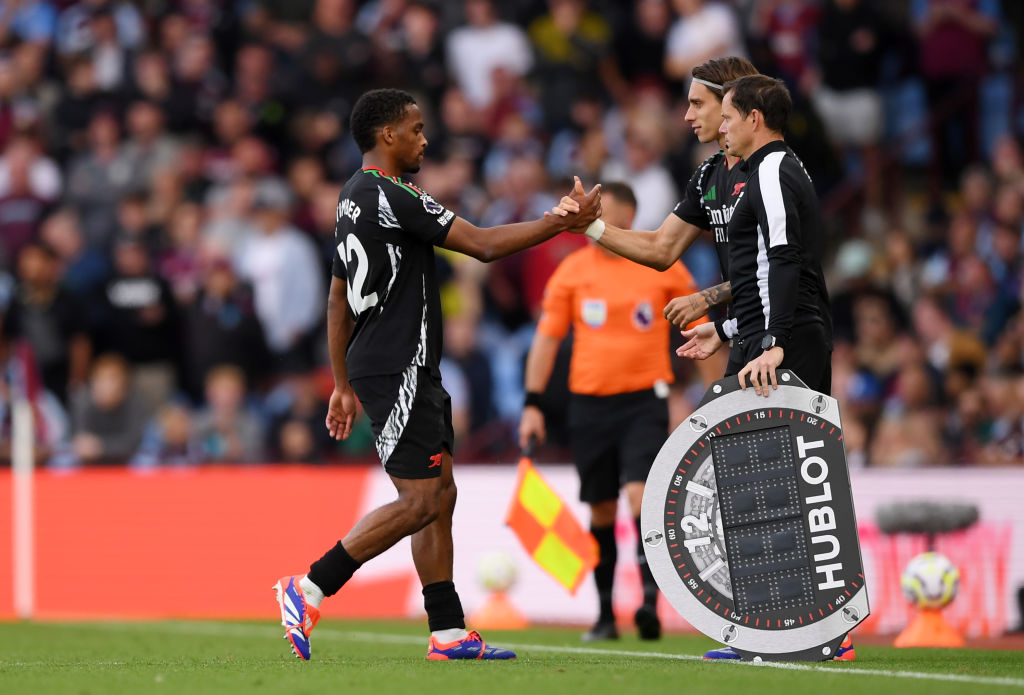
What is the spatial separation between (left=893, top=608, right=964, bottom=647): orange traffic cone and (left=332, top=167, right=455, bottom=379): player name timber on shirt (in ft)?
11.8

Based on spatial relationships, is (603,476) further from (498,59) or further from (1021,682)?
(498,59)

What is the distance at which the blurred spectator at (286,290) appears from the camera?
14477mm

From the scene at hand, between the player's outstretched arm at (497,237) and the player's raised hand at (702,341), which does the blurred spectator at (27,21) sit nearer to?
the player's outstretched arm at (497,237)

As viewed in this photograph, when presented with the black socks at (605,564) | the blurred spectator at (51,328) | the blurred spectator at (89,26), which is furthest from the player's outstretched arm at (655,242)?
the blurred spectator at (89,26)

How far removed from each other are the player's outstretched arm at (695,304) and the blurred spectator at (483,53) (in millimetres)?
9097

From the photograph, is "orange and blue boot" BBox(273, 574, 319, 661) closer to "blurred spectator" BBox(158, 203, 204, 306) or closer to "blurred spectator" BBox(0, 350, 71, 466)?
"blurred spectator" BBox(0, 350, 71, 466)

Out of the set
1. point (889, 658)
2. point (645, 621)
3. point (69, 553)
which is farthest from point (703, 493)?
point (69, 553)

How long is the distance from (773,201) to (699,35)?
29.0 feet

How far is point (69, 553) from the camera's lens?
1246cm

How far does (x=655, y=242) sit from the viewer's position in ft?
24.5

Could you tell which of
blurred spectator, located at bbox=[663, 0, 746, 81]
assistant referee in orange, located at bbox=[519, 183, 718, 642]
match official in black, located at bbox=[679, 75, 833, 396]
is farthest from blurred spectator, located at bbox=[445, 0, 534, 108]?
match official in black, located at bbox=[679, 75, 833, 396]

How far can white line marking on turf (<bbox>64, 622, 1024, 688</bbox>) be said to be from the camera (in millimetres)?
5940

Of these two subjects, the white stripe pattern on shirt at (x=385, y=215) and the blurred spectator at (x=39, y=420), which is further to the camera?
the blurred spectator at (x=39, y=420)

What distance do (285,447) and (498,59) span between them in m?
5.17
